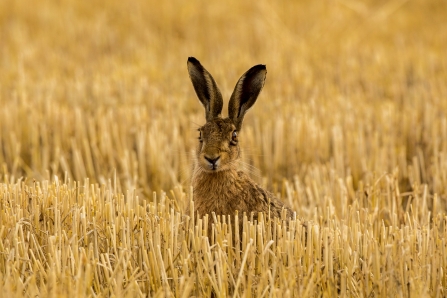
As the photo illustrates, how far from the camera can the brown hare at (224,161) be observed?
4.45 m

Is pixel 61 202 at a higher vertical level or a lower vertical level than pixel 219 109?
lower

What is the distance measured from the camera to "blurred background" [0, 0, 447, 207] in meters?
6.55

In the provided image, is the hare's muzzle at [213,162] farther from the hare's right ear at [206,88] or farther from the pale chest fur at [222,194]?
the hare's right ear at [206,88]

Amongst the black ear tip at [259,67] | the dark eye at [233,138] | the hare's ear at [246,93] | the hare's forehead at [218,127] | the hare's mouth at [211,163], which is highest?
the black ear tip at [259,67]

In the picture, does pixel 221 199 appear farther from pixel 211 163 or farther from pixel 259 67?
pixel 259 67

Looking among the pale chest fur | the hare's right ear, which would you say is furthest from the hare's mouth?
the hare's right ear

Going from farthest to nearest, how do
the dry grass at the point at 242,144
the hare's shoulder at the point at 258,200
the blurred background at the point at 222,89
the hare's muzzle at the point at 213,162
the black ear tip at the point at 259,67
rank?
the blurred background at the point at 222,89 < the black ear tip at the point at 259,67 < the hare's shoulder at the point at 258,200 < the hare's muzzle at the point at 213,162 < the dry grass at the point at 242,144

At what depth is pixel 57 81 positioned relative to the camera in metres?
9.05

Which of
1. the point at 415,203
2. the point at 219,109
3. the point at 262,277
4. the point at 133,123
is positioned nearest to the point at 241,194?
the point at 219,109

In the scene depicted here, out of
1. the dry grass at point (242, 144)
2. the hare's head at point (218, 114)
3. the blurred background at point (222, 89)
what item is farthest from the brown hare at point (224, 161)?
the blurred background at point (222, 89)

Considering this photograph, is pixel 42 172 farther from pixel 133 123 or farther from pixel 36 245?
pixel 36 245

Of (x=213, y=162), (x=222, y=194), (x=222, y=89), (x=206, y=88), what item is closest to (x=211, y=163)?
(x=213, y=162)

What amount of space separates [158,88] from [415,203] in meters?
4.24

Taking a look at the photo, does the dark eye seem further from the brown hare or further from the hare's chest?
the hare's chest
